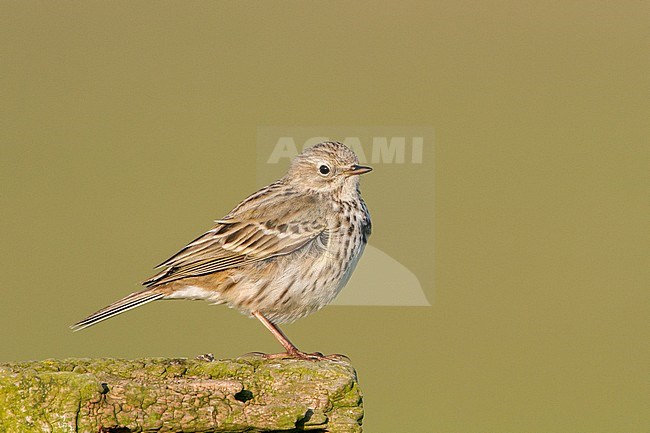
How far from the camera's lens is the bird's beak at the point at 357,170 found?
826cm

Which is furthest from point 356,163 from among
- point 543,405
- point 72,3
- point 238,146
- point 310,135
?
point 72,3

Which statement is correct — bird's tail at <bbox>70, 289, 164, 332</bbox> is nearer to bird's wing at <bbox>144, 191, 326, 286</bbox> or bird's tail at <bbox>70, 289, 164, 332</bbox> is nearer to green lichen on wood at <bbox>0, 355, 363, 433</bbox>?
bird's wing at <bbox>144, 191, 326, 286</bbox>

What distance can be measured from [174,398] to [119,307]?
2633 mm

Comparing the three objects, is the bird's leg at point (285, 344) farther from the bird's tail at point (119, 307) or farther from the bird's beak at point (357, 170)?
the bird's beak at point (357, 170)

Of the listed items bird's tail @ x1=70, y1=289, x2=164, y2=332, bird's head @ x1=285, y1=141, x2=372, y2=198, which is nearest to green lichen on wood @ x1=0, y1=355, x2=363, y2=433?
bird's tail @ x1=70, y1=289, x2=164, y2=332

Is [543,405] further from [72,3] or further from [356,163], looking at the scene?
[72,3]

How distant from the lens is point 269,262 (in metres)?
7.99

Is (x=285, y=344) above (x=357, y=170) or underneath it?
underneath

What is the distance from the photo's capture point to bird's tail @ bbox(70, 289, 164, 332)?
712 cm

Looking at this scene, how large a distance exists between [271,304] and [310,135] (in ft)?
5.50

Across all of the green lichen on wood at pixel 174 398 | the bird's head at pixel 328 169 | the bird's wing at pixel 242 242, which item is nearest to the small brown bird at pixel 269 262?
the bird's wing at pixel 242 242

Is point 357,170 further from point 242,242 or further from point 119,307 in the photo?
point 119,307

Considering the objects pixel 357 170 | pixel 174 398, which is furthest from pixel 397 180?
pixel 174 398

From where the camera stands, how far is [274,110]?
913 inches
